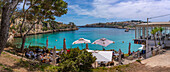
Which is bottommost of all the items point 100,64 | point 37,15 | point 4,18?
point 100,64

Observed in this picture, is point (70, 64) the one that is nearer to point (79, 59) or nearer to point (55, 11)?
point (79, 59)

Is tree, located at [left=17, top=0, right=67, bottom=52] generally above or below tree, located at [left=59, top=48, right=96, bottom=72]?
above

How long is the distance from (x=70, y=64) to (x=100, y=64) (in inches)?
151

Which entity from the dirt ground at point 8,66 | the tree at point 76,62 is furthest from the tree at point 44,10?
the tree at point 76,62

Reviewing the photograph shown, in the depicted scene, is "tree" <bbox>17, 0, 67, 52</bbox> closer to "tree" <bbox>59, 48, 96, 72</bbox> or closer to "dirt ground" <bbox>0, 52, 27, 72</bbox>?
"dirt ground" <bbox>0, 52, 27, 72</bbox>

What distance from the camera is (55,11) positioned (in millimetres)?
14586

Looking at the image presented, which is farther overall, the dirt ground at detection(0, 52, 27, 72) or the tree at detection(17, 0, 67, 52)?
the tree at detection(17, 0, 67, 52)

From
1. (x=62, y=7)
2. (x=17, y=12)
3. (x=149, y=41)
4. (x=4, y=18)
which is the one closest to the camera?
(x=4, y=18)

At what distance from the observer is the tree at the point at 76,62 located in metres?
8.10

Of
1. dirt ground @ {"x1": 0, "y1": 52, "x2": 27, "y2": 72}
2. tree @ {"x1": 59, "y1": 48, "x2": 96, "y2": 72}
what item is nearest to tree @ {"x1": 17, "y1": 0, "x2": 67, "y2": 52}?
dirt ground @ {"x1": 0, "y1": 52, "x2": 27, "y2": 72}

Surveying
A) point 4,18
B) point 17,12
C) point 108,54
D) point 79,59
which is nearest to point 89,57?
point 79,59

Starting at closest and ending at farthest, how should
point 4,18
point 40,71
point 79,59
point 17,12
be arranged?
point 4,18, point 40,71, point 79,59, point 17,12

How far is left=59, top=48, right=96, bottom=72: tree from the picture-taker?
319 inches

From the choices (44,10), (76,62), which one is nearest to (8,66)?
(76,62)
